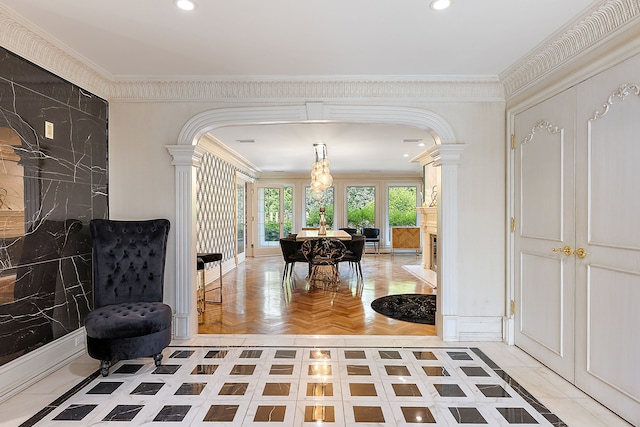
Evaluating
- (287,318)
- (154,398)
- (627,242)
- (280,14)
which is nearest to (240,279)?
(287,318)

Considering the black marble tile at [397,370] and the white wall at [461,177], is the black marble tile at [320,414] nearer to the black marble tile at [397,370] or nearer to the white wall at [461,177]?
the black marble tile at [397,370]

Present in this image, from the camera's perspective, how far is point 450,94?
3408 millimetres

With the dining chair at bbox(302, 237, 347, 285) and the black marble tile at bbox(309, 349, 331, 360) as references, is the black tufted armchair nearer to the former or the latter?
the black marble tile at bbox(309, 349, 331, 360)

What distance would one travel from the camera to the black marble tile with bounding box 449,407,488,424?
6.85 ft

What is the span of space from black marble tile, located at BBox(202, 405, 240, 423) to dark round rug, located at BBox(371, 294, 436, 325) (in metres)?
2.41

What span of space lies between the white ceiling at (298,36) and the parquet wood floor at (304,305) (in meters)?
2.59

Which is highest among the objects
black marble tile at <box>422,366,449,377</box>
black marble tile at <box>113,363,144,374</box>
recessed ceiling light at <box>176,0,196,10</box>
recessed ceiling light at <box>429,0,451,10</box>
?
recessed ceiling light at <box>176,0,196,10</box>

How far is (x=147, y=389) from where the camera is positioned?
8.09ft

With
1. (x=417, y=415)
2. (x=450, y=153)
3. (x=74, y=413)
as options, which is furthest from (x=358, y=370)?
(x=450, y=153)

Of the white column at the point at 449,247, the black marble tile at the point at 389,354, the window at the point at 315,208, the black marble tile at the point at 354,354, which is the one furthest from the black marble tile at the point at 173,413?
the window at the point at 315,208

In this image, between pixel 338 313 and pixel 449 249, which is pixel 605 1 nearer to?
pixel 449 249

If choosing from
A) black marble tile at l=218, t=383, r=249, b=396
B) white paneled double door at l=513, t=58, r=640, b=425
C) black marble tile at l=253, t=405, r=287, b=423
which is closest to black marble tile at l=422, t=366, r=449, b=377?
white paneled double door at l=513, t=58, r=640, b=425

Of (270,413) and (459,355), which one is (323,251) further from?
(270,413)

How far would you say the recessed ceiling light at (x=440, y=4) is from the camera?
6.93ft
